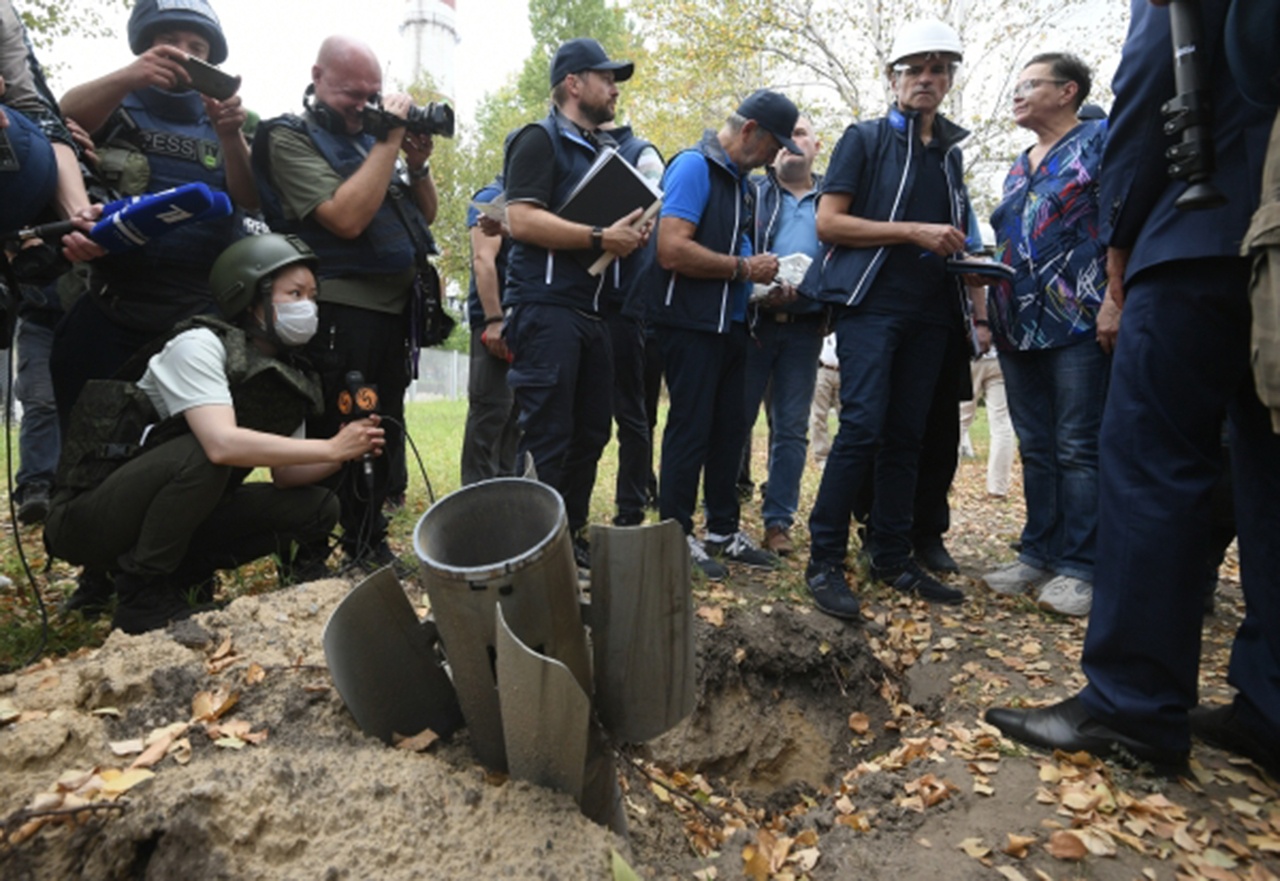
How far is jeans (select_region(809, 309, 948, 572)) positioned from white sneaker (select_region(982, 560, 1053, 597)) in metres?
0.49

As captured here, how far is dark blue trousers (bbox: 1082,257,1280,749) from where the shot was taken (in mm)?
1865

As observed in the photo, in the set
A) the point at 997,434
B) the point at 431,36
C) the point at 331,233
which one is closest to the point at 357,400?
the point at 331,233

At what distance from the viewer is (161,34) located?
10.5ft

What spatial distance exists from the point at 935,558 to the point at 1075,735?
2134 mm

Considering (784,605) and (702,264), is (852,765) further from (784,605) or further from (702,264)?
(702,264)

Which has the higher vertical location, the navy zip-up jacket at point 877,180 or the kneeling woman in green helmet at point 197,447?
the navy zip-up jacket at point 877,180

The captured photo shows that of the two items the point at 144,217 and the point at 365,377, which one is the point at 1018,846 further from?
the point at 144,217

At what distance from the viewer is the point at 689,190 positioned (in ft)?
12.4

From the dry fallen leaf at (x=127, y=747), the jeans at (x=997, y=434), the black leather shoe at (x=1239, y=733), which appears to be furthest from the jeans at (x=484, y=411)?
the jeans at (x=997, y=434)

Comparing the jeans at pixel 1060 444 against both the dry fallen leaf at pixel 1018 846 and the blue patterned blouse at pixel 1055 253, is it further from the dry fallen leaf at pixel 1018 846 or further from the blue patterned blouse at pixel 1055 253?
the dry fallen leaf at pixel 1018 846

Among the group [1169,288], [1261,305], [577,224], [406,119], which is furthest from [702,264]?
[1261,305]

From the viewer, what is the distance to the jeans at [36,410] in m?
4.50

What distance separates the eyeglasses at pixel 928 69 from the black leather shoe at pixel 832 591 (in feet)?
6.91

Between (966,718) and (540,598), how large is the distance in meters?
1.56
